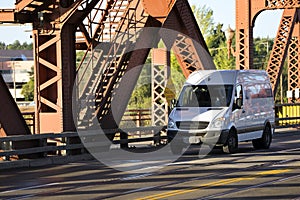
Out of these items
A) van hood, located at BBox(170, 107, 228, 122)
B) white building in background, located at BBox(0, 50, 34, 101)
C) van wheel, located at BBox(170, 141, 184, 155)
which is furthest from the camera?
white building in background, located at BBox(0, 50, 34, 101)

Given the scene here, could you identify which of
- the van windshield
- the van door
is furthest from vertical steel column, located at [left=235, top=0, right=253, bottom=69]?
the van windshield

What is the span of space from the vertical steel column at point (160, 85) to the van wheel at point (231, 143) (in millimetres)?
10903

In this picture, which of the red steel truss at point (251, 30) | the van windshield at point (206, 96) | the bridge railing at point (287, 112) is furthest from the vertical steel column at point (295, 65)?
the van windshield at point (206, 96)

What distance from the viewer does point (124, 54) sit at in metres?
23.4

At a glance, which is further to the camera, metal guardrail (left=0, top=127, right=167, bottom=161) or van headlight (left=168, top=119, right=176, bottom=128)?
van headlight (left=168, top=119, right=176, bottom=128)

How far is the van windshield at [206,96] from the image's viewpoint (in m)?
23.0

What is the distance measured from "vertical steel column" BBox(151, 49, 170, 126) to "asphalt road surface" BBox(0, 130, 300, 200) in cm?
1255

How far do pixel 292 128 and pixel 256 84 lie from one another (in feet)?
36.0

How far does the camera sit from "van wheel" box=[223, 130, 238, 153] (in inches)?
878

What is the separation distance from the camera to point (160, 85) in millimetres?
34406

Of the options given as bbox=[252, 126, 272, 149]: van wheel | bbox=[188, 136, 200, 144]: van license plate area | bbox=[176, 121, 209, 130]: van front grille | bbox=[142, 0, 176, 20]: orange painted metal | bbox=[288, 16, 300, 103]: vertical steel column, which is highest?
bbox=[142, 0, 176, 20]: orange painted metal

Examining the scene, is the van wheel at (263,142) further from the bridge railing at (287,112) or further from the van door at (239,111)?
the bridge railing at (287,112)

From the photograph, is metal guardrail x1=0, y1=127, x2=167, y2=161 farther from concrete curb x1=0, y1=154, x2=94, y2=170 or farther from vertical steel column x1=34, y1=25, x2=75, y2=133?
vertical steel column x1=34, y1=25, x2=75, y2=133

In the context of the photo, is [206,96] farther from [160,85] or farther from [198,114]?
[160,85]
